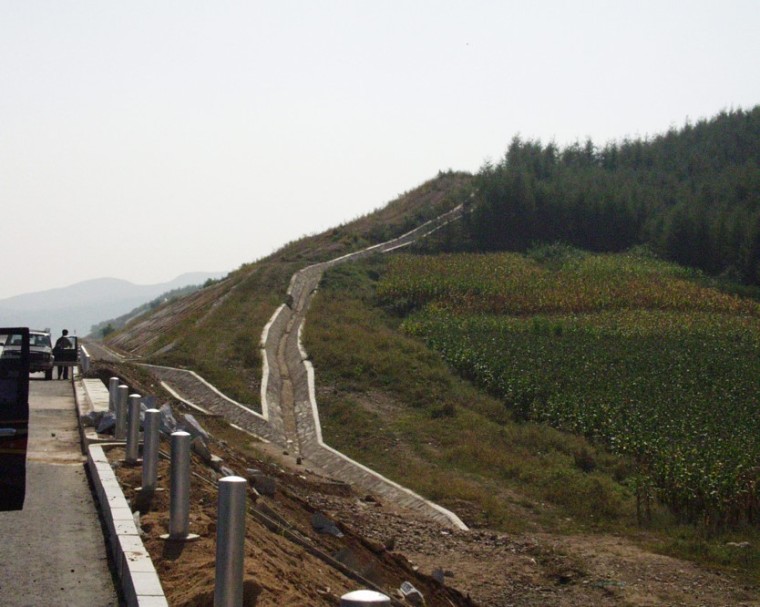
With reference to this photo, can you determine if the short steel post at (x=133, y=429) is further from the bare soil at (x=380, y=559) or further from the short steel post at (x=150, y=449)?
the short steel post at (x=150, y=449)

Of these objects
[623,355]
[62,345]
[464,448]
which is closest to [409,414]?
[464,448]

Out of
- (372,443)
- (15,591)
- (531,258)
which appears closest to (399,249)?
(531,258)

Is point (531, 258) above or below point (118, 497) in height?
above

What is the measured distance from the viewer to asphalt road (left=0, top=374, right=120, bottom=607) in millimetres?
7926

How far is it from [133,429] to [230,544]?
6865 mm

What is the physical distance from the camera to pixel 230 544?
6.29m

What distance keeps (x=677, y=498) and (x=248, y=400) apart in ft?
49.1

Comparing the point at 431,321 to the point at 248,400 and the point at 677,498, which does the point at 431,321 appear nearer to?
the point at 248,400

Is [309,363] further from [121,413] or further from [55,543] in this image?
[55,543]

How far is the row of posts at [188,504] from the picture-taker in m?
6.29

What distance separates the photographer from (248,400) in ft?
108

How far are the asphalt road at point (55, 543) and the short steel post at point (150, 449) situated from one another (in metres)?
0.63

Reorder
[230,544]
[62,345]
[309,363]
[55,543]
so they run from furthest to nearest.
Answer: [309,363], [62,345], [55,543], [230,544]

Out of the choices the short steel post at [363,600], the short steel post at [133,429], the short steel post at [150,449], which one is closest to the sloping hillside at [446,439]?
the short steel post at [133,429]
